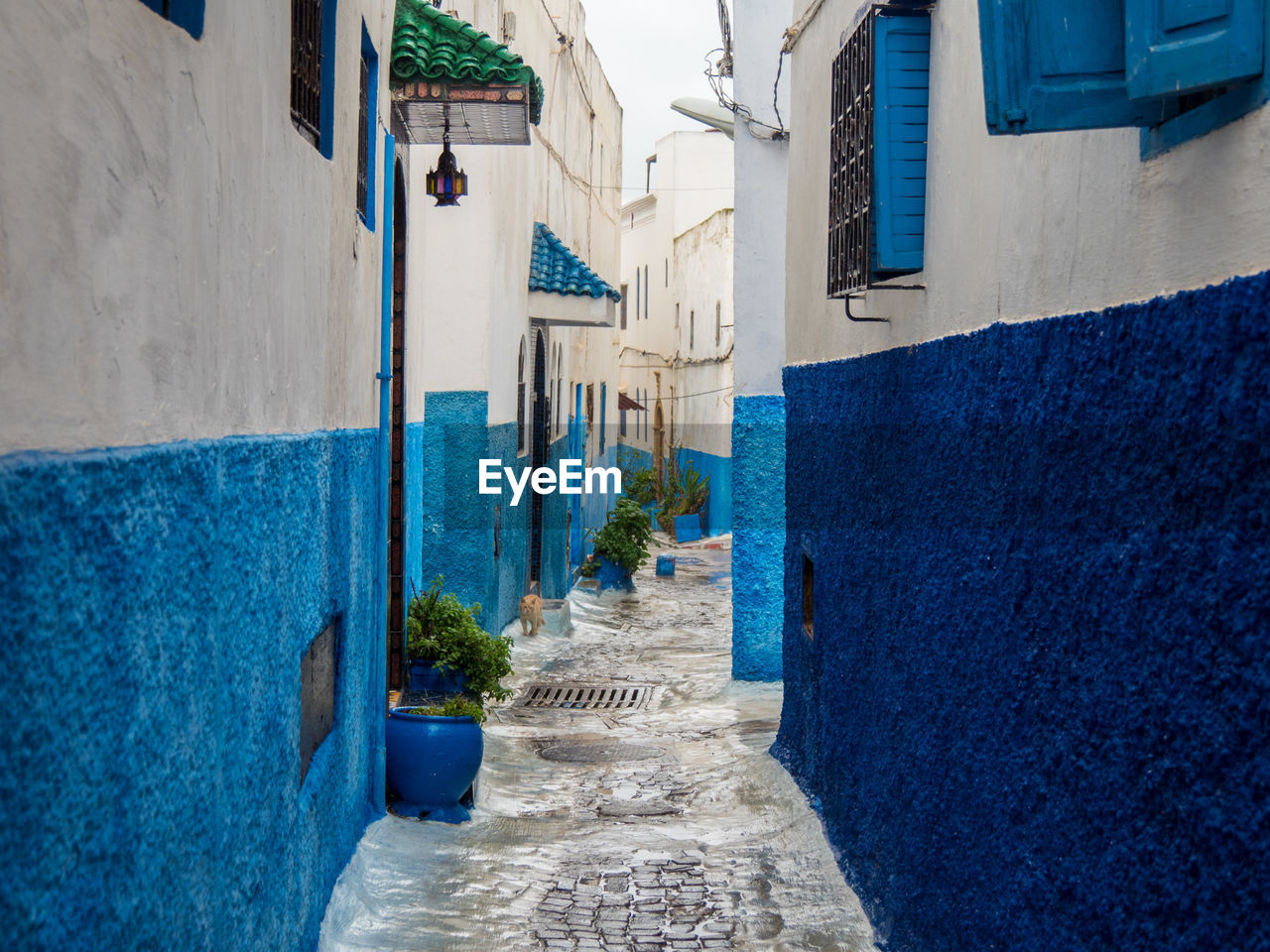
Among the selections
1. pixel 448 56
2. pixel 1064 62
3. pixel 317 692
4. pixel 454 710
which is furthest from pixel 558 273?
pixel 1064 62

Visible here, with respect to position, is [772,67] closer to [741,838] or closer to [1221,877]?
[741,838]

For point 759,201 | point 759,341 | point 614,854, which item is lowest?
point 614,854

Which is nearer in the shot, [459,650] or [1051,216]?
[1051,216]

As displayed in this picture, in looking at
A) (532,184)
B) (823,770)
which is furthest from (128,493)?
(532,184)

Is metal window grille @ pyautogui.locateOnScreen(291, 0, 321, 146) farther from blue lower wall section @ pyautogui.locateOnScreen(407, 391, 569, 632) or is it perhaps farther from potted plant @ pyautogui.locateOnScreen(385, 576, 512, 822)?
blue lower wall section @ pyautogui.locateOnScreen(407, 391, 569, 632)

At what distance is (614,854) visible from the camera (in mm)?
6559

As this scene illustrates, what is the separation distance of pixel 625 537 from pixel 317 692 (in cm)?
1281

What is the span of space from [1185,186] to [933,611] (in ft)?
7.30

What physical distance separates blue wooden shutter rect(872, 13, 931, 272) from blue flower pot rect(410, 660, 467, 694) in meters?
3.87

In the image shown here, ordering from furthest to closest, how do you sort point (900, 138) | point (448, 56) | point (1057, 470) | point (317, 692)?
point (448, 56), point (900, 138), point (317, 692), point (1057, 470)

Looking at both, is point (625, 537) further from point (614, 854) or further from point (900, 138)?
point (900, 138)

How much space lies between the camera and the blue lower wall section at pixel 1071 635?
2.39m

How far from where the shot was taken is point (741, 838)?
6793 mm

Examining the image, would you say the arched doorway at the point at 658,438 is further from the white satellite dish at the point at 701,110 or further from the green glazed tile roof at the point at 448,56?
the green glazed tile roof at the point at 448,56
